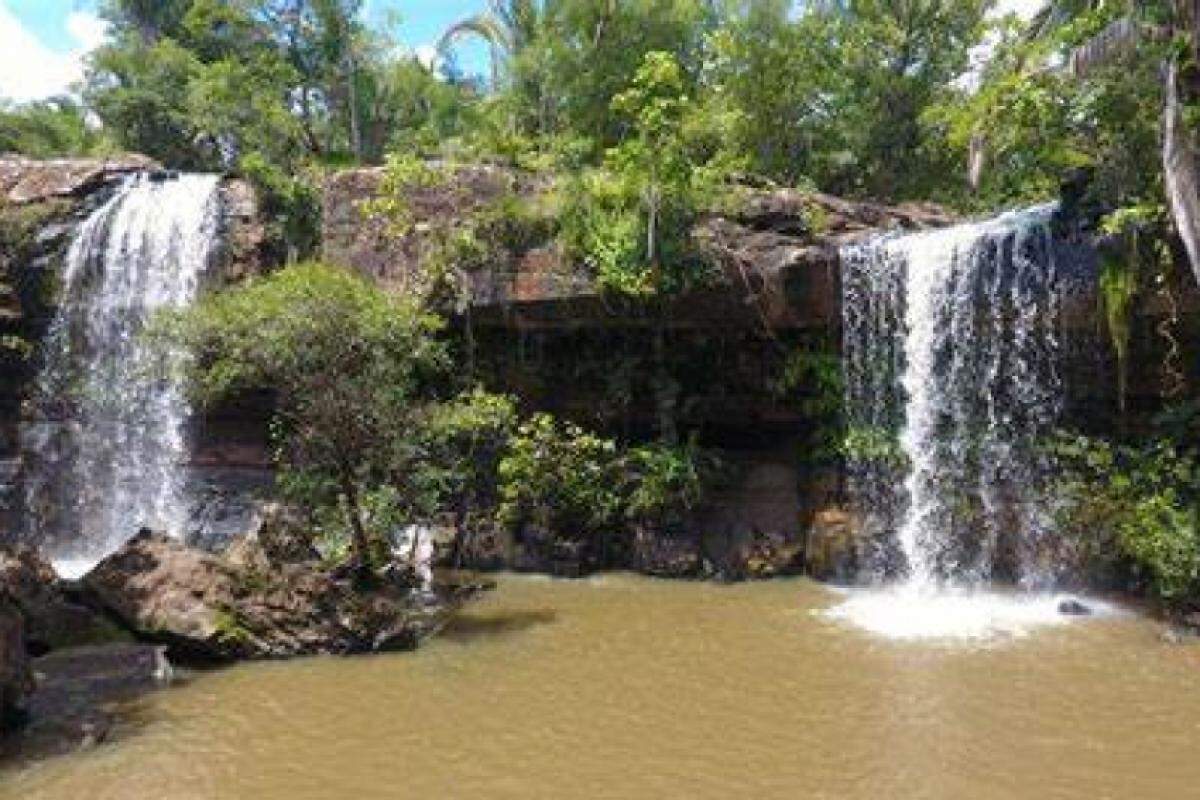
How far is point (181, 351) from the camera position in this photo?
13.0 metres

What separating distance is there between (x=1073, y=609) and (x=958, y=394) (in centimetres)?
324

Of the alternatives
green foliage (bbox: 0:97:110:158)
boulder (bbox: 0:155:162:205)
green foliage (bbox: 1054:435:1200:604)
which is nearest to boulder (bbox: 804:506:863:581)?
green foliage (bbox: 1054:435:1200:604)

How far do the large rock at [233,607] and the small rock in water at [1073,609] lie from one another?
21.8 feet

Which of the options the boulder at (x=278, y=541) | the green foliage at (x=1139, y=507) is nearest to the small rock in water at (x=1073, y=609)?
the green foliage at (x=1139, y=507)

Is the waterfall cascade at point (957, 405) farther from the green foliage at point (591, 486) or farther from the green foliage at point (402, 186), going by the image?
the green foliage at point (402, 186)

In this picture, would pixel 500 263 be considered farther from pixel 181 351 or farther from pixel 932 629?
pixel 932 629

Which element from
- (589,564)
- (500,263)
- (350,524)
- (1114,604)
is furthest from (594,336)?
(1114,604)

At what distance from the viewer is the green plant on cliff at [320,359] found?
1173 cm

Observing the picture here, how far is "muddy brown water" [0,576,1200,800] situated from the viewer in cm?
746

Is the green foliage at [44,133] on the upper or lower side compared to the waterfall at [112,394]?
upper

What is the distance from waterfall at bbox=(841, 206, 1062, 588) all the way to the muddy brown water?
2.32 meters

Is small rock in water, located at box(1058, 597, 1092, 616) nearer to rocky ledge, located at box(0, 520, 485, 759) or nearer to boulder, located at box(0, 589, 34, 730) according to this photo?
rocky ledge, located at box(0, 520, 485, 759)

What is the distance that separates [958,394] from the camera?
47.0 feet

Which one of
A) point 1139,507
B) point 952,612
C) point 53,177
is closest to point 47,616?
point 952,612
